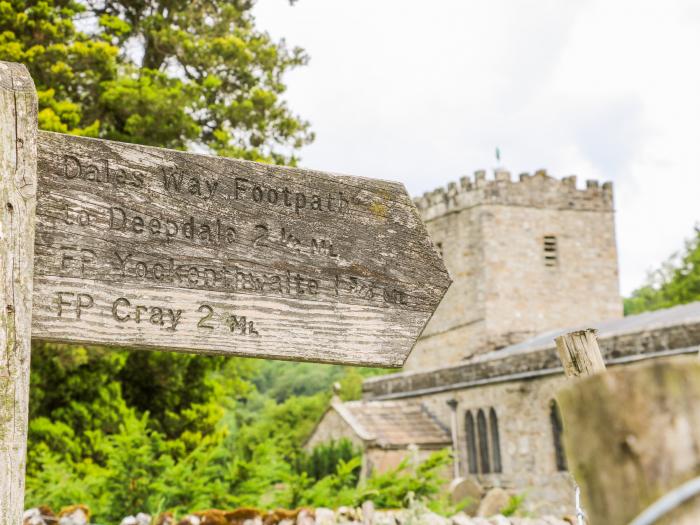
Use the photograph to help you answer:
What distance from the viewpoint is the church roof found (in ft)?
51.9

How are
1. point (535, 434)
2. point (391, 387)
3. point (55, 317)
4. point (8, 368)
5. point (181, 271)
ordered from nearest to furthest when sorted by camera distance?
point (8, 368)
point (55, 317)
point (181, 271)
point (535, 434)
point (391, 387)

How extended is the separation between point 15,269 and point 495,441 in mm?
19129

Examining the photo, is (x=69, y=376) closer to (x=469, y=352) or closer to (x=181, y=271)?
(x=181, y=271)

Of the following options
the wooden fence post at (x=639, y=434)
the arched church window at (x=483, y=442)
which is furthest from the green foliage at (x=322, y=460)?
the wooden fence post at (x=639, y=434)

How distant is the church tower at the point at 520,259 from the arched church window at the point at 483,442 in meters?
6.73

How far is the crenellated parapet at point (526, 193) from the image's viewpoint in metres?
28.0

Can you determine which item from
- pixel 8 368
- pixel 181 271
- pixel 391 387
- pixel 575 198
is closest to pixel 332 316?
pixel 181 271

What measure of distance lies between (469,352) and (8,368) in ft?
85.7

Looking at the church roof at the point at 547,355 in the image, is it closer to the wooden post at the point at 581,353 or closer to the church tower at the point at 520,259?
the church tower at the point at 520,259

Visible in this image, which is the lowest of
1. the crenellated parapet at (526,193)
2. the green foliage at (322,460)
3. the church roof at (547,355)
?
the green foliage at (322,460)

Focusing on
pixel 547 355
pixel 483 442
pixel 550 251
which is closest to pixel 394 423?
pixel 483 442

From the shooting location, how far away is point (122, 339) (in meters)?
2.00

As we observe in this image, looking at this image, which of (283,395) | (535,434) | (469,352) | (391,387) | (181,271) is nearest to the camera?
(181,271)

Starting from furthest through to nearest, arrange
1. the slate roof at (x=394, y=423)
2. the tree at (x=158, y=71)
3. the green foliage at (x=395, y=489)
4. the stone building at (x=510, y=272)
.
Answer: the stone building at (x=510, y=272), the slate roof at (x=394, y=423), the tree at (x=158, y=71), the green foliage at (x=395, y=489)
